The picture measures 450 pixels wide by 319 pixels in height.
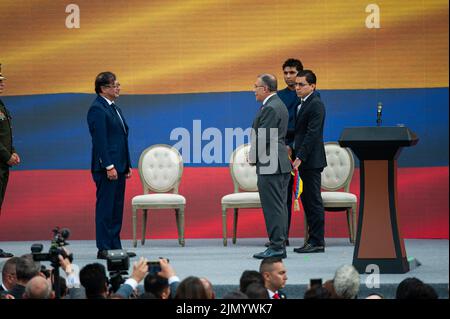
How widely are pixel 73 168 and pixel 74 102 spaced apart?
0.59m

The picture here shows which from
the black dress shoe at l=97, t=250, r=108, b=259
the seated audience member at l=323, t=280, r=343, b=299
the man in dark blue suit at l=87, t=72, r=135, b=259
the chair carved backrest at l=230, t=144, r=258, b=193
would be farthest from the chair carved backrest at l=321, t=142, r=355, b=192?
the seated audience member at l=323, t=280, r=343, b=299

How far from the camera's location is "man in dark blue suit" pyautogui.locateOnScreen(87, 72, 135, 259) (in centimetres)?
721

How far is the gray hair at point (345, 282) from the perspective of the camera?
4461mm

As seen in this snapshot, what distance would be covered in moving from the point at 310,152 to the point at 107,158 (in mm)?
1549

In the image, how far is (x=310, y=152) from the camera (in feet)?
24.8

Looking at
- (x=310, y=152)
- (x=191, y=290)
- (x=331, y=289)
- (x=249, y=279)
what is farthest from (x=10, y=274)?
(x=310, y=152)

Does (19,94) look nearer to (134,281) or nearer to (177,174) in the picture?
(177,174)

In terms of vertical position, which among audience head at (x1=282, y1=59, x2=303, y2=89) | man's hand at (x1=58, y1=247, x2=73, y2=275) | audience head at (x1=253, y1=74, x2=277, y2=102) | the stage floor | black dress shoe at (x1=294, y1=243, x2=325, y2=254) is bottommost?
the stage floor

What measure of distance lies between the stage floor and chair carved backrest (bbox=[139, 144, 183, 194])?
0.50 meters

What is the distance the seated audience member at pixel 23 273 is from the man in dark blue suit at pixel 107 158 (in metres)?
2.51

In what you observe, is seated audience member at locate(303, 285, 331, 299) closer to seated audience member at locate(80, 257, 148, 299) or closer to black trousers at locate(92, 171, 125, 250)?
seated audience member at locate(80, 257, 148, 299)

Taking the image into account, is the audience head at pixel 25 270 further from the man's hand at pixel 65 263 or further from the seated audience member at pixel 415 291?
the seated audience member at pixel 415 291
